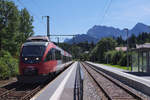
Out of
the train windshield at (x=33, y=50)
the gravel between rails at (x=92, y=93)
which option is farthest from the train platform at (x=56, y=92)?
the train windshield at (x=33, y=50)

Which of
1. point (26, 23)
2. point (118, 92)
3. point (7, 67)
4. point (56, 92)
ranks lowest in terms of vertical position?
point (118, 92)

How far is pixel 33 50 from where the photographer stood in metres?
13.6

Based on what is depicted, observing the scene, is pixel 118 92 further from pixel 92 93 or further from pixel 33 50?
pixel 33 50

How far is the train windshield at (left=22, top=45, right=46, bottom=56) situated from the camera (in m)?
13.4

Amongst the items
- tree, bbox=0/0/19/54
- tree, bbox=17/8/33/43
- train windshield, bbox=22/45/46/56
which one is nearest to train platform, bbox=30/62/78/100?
train windshield, bbox=22/45/46/56

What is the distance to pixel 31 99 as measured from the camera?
9156 millimetres

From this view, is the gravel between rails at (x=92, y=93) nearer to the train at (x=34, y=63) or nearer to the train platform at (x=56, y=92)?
the train platform at (x=56, y=92)

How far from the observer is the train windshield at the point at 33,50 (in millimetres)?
13448

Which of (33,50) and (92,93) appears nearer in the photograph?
(92,93)

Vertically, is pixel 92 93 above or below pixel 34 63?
below

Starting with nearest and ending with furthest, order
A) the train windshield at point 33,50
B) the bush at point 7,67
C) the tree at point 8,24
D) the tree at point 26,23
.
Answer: the train windshield at point 33,50, the bush at point 7,67, the tree at point 8,24, the tree at point 26,23

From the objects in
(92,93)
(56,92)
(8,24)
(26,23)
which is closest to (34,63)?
(56,92)

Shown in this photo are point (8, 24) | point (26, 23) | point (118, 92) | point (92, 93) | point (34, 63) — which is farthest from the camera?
point (26, 23)

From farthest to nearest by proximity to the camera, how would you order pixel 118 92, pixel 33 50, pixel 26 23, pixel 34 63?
pixel 26 23, pixel 33 50, pixel 34 63, pixel 118 92
